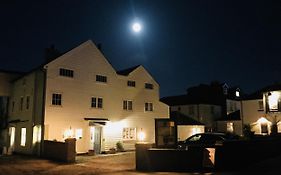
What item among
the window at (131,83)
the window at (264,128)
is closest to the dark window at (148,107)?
the window at (131,83)

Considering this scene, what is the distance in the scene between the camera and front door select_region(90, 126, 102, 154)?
83.2 ft

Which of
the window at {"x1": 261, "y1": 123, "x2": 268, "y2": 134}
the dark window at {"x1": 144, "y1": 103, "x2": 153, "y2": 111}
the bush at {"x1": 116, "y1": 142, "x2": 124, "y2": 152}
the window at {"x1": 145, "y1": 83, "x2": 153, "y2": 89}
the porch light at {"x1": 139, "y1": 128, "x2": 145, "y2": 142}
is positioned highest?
the window at {"x1": 145, "y1": 83, "x2": 153, "y2": 89}

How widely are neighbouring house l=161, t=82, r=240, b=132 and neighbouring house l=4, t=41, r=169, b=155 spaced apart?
1483 centimetres

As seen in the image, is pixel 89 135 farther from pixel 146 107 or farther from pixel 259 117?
pixel 259 117

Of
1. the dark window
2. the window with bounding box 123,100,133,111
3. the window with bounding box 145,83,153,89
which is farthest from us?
the window with bounding box 145,83,153,89

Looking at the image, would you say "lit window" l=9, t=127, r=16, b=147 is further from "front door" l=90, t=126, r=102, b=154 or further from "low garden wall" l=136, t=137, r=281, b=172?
"low garden wall" l=136, t=137, r=281, b=172

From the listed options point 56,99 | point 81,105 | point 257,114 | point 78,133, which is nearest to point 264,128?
point 257,114

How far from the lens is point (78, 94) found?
2497 centimetres

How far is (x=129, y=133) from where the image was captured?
1129 inches

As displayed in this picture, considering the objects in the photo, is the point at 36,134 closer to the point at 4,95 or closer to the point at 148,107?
the point at 4,95

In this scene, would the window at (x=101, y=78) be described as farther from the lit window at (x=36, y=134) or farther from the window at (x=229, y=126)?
the window at (x=229, y=126)

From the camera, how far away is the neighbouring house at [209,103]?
43844 mm

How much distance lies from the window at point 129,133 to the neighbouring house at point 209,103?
17.1m

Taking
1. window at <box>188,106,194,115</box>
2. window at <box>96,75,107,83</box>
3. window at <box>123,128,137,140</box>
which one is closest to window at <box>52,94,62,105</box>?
window at <box>96,75,107,83</box>
